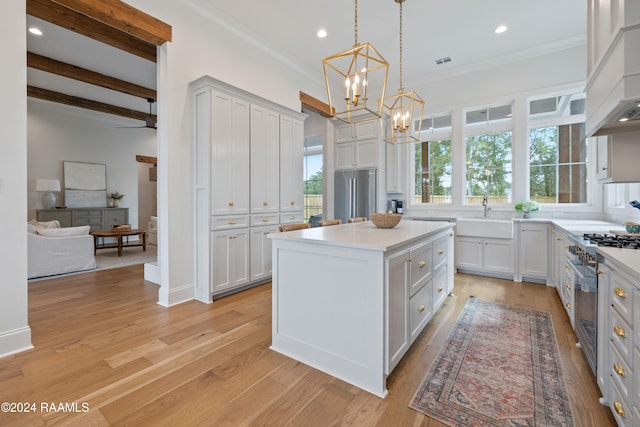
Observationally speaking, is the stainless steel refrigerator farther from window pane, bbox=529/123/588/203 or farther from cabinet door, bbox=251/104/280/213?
window pane, bbox=529/123/588/203

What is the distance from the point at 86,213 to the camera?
6.94m

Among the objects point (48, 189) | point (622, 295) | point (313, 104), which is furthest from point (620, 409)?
point (48, 189)

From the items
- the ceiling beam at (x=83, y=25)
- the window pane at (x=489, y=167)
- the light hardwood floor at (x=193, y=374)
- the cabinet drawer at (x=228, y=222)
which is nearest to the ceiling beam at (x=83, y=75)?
the ceiling beam at (x=83, y=25)

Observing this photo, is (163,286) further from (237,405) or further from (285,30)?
(285,30)

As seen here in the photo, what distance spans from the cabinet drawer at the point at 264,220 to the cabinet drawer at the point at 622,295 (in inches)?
129

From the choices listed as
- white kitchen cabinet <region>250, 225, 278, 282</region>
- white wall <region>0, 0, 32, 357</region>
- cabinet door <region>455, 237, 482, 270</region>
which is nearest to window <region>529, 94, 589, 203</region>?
cabinet door <region>455, 237, 482, 270</region>

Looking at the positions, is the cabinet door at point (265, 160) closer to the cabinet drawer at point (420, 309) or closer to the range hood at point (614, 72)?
the cabinet drawer at point (420, 309)

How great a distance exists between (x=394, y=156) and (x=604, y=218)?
3062 millimetres

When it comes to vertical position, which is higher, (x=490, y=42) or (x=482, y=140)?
(x=490, y=42)

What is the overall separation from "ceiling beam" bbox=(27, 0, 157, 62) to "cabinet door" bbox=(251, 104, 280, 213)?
5.29 ft

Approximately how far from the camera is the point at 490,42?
404 centimetres

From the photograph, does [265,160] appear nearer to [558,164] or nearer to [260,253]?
[260,253]

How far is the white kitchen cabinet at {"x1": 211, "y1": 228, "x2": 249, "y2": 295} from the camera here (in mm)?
3260

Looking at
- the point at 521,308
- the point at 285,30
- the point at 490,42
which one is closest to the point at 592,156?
the point at 490,42
